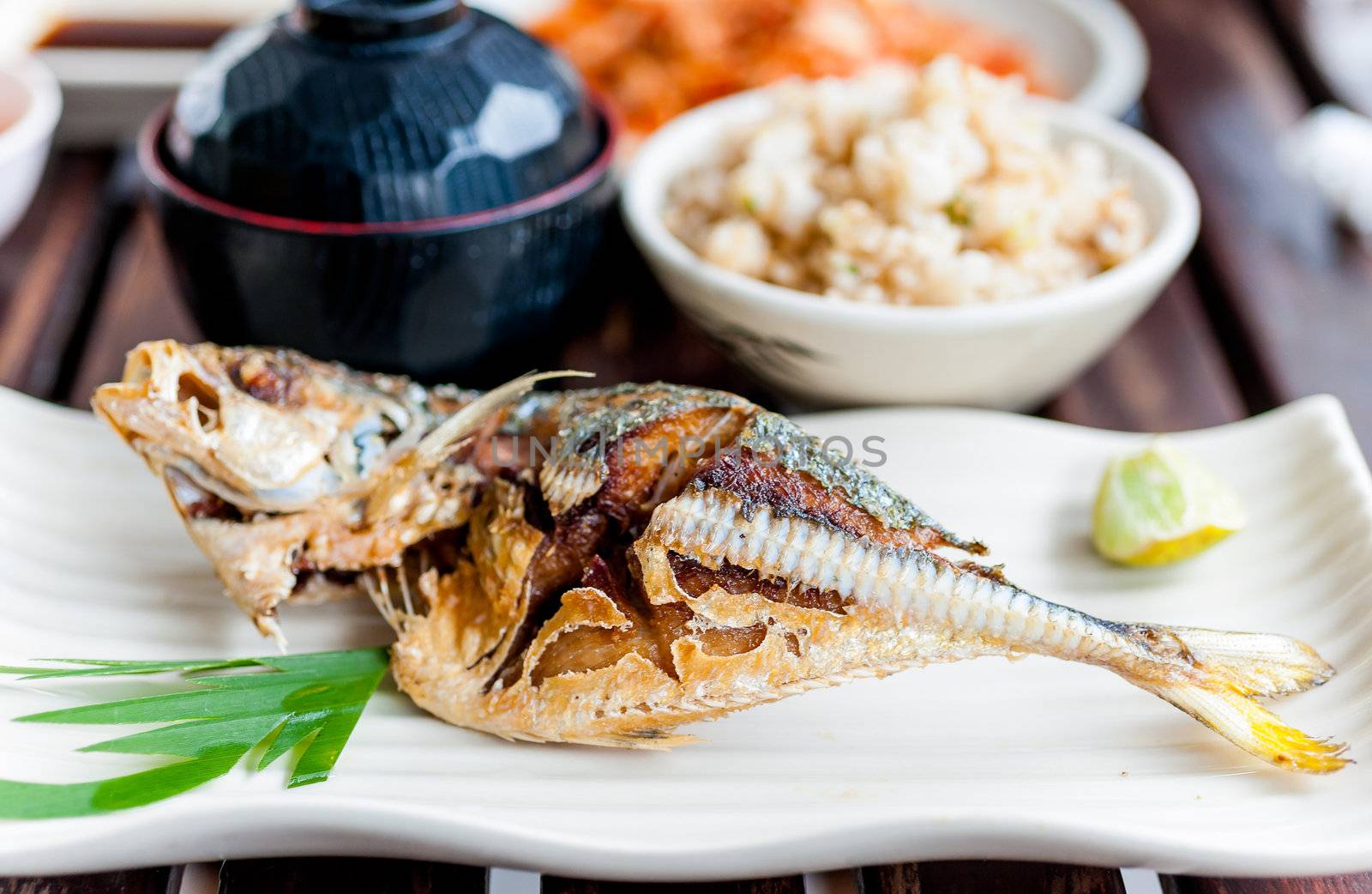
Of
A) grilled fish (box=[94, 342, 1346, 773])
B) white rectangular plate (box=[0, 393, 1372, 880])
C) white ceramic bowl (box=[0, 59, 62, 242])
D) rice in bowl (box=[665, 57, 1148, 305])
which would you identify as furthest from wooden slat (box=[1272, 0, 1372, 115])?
white ceramic bowl (box=[0, 59, 62, 242])

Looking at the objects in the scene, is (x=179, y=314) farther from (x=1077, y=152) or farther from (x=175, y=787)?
(x=1077, y=152)

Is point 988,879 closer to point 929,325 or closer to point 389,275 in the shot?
point 929,325

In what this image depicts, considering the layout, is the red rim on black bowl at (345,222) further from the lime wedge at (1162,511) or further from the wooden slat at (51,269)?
the lime wedge at (1162,511)

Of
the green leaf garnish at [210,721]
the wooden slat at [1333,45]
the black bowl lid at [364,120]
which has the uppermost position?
the black bowl lid at [364,120]

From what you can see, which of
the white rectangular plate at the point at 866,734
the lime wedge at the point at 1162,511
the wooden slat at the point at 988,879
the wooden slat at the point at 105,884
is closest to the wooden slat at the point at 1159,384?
the white rectangular plate at the point at 866,734

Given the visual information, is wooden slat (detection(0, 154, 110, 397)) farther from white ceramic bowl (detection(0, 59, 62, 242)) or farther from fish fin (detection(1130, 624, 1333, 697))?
fish fin (detection(1130, 624, 1333, 697))

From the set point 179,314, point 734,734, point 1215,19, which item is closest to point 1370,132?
point 1215,19
